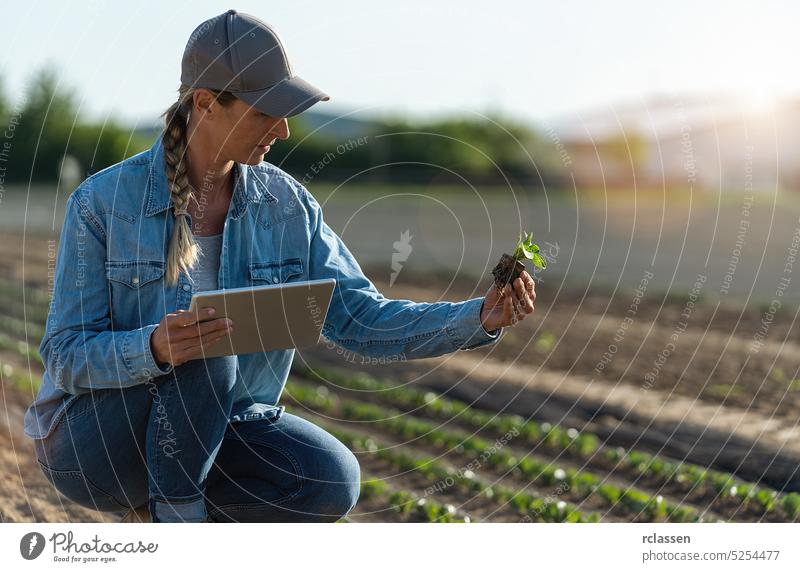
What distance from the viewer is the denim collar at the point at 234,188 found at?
3433 millimetres

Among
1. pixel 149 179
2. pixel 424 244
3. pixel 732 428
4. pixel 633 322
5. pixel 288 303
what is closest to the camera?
pixel 288 303

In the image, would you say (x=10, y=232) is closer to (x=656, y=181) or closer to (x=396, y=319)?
(x=656, y=181)

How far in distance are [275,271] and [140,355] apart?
26.6 inches

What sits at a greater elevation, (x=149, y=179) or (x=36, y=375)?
(x=149, y=179)

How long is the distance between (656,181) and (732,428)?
23697 mm

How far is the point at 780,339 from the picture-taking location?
871 centimetres

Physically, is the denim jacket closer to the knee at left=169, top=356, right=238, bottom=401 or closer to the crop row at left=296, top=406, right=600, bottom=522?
the knee at left=169, top=356, right=238, bottom=401

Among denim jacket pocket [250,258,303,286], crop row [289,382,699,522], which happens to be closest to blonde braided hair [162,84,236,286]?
denim jacket pocket [250,258,303,286]

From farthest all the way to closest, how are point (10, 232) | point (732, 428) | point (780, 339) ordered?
point (10, 232) → point (780, 339) → point (732, 428)

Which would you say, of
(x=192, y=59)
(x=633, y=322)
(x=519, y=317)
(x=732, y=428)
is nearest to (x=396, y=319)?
(x=519, y=317)

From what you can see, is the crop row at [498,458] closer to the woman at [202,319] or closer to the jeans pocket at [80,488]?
the woman at [202,319]

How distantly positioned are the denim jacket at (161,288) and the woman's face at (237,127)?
19cm

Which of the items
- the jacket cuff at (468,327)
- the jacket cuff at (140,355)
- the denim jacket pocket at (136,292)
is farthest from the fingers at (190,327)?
the jacket cuff at (468,327)

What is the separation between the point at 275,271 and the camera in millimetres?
3666
